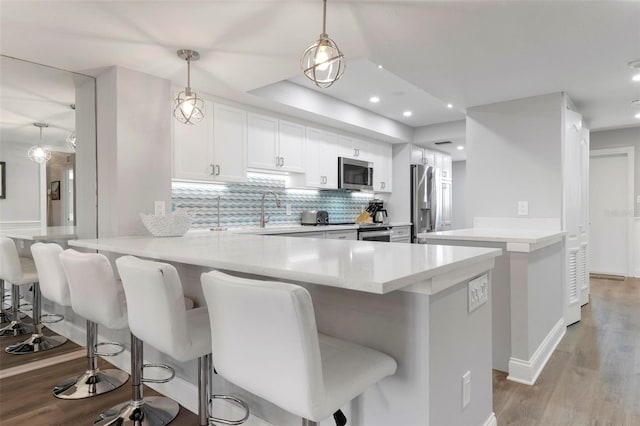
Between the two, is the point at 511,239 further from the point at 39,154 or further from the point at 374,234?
the point at 39,154

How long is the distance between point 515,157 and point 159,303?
3.31m

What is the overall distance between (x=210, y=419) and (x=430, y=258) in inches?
39.3

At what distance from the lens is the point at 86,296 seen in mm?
1824

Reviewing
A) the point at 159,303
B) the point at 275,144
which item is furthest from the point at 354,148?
the point at 159,303

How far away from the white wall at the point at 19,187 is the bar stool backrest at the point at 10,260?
0.14m

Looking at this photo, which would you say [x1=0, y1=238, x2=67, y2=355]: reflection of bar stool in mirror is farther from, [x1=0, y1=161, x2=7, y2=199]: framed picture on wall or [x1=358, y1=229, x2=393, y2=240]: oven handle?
[x1=358, y1=229, x2=393, y2=240]: oven handle

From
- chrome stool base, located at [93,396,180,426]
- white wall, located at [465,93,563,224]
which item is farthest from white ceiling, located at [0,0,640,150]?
chrome stool base, located at [93,396,180,426]

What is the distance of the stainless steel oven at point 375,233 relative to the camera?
4.88 metres

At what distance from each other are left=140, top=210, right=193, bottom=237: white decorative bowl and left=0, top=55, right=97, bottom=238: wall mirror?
0.75 m

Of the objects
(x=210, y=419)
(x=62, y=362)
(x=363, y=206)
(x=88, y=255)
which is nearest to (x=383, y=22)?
(x=88, y=255)

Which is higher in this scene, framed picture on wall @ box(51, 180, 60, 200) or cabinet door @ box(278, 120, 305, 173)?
cabinet door @ box(278, 120, 305, 173)

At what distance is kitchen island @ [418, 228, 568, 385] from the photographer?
239 cm

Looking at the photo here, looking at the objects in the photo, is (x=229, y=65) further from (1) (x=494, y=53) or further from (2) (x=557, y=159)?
(2) (x=557, y=159)

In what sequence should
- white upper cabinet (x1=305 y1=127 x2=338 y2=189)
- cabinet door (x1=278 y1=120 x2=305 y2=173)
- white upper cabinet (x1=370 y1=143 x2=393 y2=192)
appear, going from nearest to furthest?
cabinet door (x1=278 y1=120 x2=305 y2=173) < white upper cabinet (x1=305 y1=127 x2=338 y2=189) < white upper cabinet (x1=370 y1=143 x2=393 y2=192)
